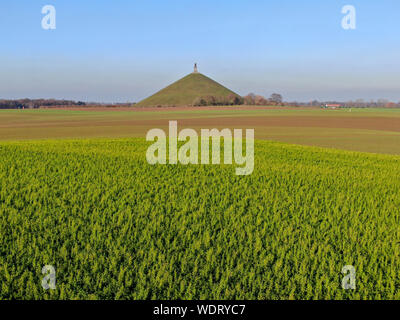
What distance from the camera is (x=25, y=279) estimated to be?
16.3 feet

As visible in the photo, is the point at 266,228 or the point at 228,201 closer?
the point at 266,228

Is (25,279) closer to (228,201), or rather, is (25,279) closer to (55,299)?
(55,299)

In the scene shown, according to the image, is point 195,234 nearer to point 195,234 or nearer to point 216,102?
point 195,234

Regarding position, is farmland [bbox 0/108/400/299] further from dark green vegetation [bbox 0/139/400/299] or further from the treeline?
the treeline

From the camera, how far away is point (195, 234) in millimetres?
6715

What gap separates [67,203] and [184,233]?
11.5ft

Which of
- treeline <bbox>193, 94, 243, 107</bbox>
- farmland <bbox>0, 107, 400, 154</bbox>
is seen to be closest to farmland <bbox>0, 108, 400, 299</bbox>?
farmland <bbox>0, 107, 400, 154</bbox>

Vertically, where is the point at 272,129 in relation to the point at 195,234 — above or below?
above

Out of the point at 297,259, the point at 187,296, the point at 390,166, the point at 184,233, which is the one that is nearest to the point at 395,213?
the point at 297,259

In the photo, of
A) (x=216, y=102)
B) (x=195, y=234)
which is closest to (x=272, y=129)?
(x=195, y=234)

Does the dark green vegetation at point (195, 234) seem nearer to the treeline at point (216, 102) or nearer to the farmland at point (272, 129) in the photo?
the farmland at point (272, 129)

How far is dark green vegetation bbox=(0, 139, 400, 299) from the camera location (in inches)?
191

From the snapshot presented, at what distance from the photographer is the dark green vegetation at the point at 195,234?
4.85 metres
